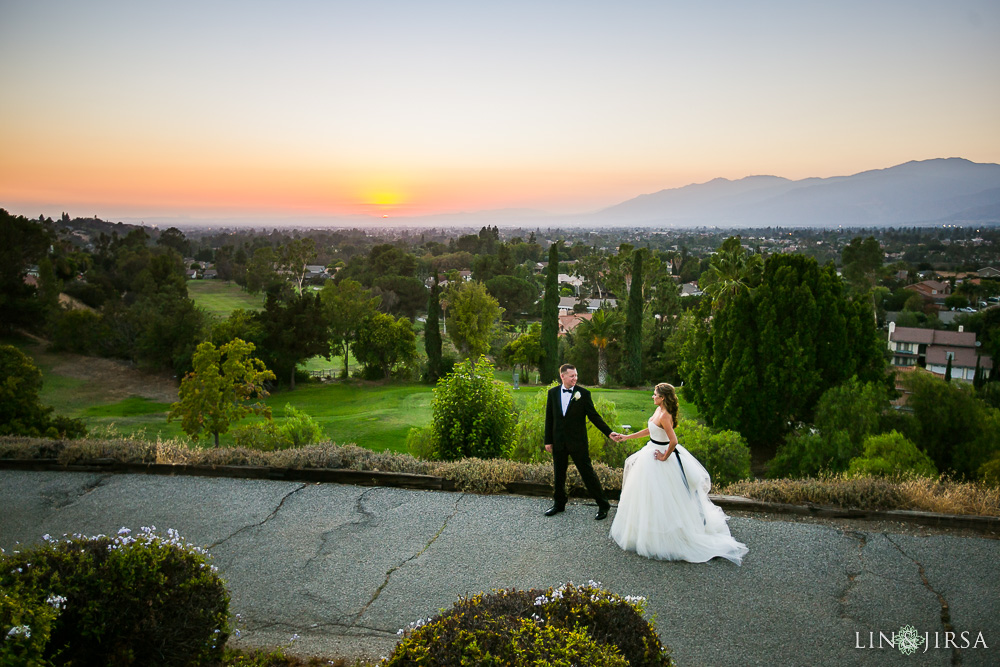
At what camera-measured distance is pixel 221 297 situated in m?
86.8

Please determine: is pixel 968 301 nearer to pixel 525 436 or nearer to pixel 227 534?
pixel 525 436

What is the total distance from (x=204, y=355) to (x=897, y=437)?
67.3 feet

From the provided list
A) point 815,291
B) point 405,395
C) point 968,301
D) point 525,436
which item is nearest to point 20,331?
point 405,395

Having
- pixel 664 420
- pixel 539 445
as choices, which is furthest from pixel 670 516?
pixel 539 445

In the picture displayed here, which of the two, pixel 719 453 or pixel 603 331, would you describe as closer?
pixel 719 453

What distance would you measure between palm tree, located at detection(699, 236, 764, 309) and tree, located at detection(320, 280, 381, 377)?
2991 centimetres

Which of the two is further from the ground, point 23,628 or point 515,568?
point 23,628

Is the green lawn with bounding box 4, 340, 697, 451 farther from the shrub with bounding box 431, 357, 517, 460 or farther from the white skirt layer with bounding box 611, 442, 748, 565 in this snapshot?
the white skirt layer with bounding box 611, 442, 748, 565

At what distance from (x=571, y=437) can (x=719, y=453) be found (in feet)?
33.0

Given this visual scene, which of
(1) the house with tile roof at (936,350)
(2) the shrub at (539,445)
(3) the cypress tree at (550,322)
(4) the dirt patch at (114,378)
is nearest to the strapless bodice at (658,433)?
(2) the shrub at (539,445)

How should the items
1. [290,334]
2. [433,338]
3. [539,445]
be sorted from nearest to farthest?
[539,445] → [290,334] → [433,338]

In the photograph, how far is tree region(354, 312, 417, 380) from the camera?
46625 millimetres

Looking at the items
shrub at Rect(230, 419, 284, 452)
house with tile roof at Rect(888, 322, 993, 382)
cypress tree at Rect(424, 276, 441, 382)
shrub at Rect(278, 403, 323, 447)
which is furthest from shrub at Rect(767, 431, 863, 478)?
house with tile roof at Rect(888, 322, 993, 382)

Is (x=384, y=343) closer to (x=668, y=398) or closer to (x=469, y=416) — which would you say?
(x=469, y=416)
